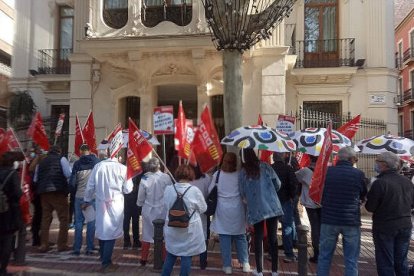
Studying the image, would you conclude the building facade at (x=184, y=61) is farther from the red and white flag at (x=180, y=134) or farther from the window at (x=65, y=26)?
the red and white flag at (x=180, y=134)

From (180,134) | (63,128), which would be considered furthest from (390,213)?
(63,128)

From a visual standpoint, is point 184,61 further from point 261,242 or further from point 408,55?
point 408,55

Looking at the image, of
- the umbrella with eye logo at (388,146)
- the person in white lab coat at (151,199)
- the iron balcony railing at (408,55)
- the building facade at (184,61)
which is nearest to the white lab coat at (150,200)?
the person in white lab coat at (151,199)

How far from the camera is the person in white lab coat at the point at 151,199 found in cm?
701

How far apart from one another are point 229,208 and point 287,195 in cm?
135

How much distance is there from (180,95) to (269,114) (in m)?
4.42

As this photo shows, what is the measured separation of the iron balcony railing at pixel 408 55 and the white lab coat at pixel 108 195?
30.0 metres

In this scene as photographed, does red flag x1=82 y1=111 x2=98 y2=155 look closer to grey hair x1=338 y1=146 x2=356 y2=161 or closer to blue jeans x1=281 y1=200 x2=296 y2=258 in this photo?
blue jeans x1=281 y1=200 x2=296 y2=258

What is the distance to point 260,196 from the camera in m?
6.42

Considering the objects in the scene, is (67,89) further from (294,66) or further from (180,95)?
(294,66)

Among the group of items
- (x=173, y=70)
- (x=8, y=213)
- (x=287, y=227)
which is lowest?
(x=287, y=227)

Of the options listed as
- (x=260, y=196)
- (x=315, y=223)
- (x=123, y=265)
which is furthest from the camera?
(x=315, y=223)

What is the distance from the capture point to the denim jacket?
6387 mm

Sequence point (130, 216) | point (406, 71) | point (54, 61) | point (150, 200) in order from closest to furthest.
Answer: point (150, 200), point (130, 216), point (54, 61), point (406, 71)
